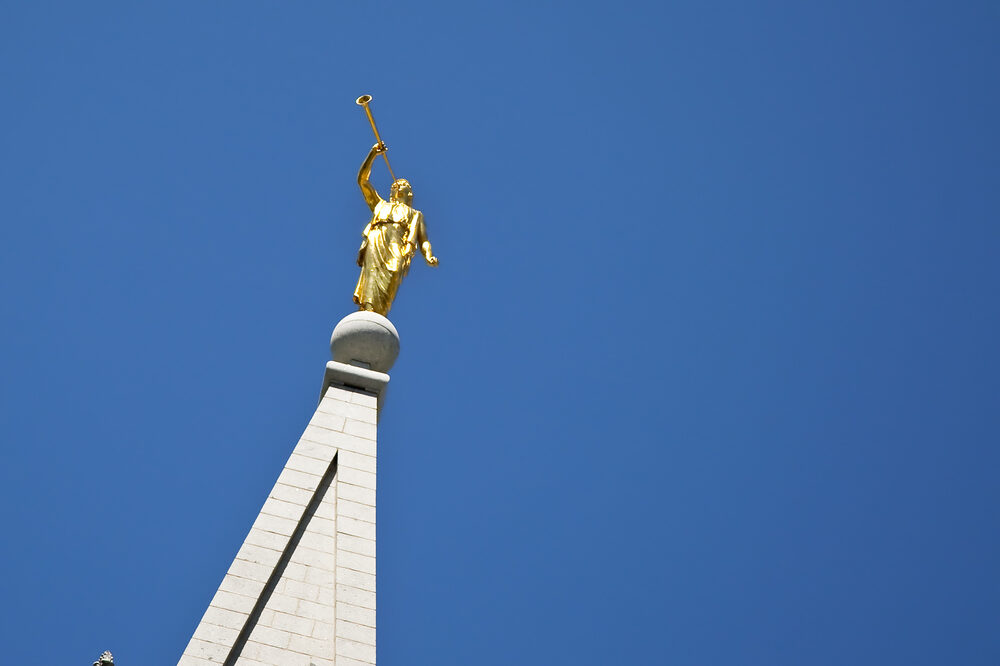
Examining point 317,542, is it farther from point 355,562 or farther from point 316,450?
point 316,450

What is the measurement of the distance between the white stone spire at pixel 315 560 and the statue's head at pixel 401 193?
415 cm

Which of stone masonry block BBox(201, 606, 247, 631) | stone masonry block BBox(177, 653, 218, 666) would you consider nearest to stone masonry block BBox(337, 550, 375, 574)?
stone masonry block BBox(201, 606, 247, 631)

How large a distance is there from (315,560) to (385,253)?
662cm

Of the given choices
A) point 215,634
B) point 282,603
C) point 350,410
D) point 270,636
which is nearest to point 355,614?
point 282,603

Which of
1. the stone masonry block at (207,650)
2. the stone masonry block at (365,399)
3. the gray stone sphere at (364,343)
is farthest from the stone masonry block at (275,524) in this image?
the gray stone sphere at (364,343)

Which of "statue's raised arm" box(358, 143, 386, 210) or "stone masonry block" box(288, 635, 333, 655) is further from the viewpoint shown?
"statue's raised arm" box(358, 143, 386, 210)

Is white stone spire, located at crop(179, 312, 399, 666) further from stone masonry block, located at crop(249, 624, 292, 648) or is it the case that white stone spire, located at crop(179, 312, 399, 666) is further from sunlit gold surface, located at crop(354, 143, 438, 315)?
sunlit gold surface, located at crop(354, 143, 438, 315)

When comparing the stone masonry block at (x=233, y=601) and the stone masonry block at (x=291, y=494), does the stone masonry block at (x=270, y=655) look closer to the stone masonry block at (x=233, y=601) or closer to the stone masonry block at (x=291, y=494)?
the stone masonry block at (x=233, y=601)

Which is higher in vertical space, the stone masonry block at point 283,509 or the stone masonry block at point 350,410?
the stone masonry block at point 350,410

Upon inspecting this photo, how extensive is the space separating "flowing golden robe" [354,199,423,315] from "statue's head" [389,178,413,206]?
0.39 ft

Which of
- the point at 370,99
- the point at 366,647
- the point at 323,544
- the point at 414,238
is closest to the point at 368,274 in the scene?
the point at 414,238

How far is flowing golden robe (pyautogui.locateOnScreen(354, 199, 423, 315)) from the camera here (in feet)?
76.0

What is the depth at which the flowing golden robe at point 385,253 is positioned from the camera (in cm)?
2317

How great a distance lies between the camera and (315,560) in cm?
1872
